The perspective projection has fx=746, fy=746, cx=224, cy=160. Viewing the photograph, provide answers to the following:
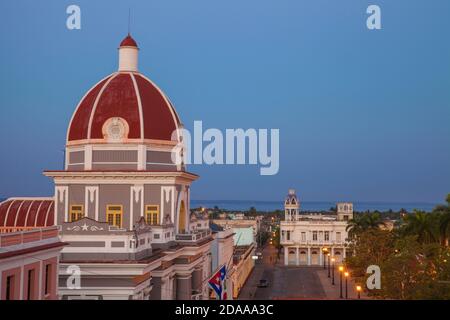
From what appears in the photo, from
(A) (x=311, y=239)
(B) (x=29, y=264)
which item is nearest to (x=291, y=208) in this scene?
(A) (x=311, y=239)

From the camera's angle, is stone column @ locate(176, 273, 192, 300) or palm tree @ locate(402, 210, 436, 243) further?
palm tree @ locate(402, 210, 436, 243)

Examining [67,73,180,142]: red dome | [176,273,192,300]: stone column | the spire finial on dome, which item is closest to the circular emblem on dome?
[67,73,180,142]: red dome

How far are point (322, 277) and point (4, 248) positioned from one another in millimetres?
69911

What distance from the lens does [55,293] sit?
26.6 m

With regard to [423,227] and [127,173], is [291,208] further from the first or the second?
[127,173]

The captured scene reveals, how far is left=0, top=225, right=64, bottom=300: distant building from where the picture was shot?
876 inches

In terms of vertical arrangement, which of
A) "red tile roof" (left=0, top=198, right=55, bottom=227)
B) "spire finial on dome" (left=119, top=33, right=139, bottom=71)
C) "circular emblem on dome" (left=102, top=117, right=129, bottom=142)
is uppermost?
"spire finial on dome" (left=119, top=33, right=139, bottom=71)

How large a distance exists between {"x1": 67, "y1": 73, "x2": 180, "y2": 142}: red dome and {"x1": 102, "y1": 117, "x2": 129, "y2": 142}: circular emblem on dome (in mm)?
198

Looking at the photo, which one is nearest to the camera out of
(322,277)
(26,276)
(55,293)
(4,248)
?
(4,248)

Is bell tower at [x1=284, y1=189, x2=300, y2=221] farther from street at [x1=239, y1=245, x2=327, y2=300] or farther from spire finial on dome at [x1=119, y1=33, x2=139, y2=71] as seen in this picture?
spire finial on dome at [x1=119, y1=33, x2=139, y2=71]

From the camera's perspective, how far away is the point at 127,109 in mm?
42844

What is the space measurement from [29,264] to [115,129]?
19.1 meters
